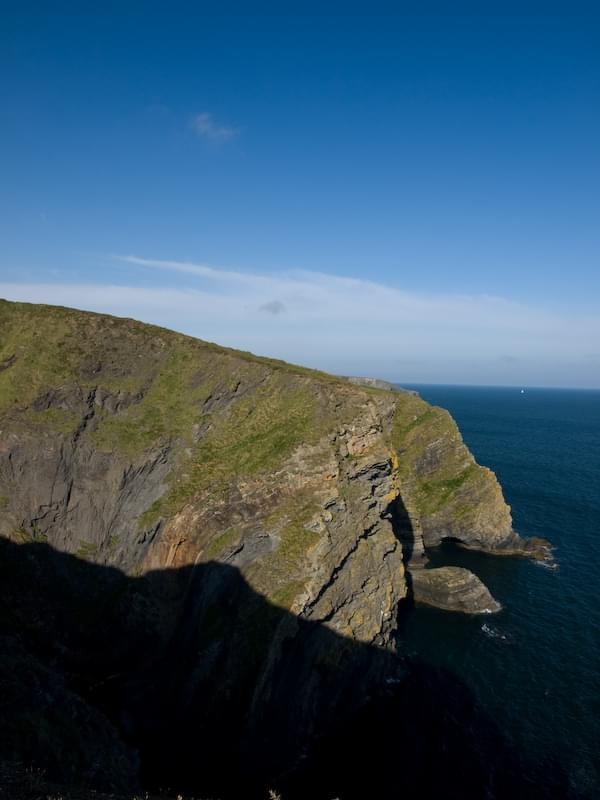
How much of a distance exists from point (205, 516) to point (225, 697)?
15.0 metres

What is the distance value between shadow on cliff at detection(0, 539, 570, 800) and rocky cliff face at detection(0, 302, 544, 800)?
0.68 ft

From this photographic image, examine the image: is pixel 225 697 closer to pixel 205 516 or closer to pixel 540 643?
pixel 205 516

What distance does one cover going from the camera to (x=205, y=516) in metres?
45.0

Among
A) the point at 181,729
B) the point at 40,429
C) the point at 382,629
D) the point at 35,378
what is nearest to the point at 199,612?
the point at 181,729

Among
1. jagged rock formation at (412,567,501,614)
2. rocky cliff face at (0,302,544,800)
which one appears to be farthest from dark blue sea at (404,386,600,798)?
rocky cliff face at (0,302,544,800)

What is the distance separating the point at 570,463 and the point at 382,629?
102 m

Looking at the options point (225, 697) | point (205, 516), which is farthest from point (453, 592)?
point (205, 516)

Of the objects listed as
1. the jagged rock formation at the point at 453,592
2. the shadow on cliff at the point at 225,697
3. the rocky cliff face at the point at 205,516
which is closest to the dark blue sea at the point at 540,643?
the jagged rock formation at the point at 453,592

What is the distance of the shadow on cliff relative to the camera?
33344 millimetres

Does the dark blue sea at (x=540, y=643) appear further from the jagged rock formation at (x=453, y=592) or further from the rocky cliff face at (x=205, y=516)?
the rocky cliff face at (x=205, y=516)

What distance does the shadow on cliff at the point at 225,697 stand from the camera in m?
33.3

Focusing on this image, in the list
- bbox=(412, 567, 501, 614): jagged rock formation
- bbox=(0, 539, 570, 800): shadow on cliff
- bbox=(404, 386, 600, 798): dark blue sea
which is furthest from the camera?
bbox=(412, 567, 501, 614): jagged rock formation

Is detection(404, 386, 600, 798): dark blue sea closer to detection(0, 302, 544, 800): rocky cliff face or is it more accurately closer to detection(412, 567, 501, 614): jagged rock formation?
detection(412, 567, 501, 614): jagged rock formation

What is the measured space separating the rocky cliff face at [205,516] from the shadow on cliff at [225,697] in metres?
0.21
